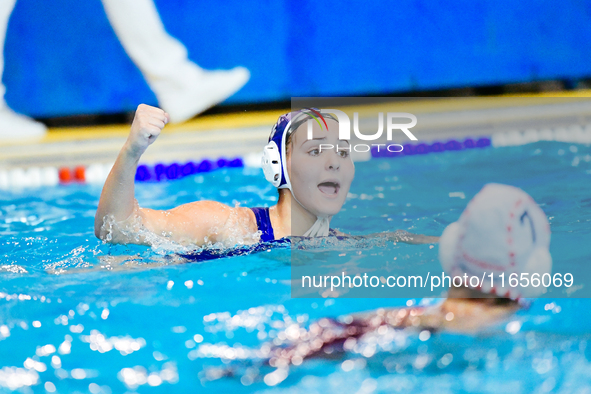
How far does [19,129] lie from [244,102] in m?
2.73

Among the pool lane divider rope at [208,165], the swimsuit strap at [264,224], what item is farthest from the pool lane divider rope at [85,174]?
the swimsuit strap at [264,224]

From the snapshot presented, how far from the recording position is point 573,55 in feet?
26.1

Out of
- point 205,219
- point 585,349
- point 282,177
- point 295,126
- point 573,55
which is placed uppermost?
point 573,55

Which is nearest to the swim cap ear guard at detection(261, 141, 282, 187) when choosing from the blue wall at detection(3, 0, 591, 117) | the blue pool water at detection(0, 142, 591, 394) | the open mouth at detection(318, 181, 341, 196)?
the open mouth at detection(318, 181, 341, 196)

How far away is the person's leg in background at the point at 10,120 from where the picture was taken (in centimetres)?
728

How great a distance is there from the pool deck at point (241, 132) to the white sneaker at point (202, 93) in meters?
0.18

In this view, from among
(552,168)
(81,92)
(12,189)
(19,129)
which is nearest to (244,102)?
(81,92)

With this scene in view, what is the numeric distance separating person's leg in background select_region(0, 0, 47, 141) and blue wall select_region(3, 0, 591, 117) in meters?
0.08

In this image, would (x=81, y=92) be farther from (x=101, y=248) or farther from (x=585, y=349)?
(x=585, y=349)

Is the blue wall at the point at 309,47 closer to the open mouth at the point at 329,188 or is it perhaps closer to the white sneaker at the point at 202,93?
the white sneaker at the point at 202,93

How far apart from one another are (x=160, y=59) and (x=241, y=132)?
61.2 inches

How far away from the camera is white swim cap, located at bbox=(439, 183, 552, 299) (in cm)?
181

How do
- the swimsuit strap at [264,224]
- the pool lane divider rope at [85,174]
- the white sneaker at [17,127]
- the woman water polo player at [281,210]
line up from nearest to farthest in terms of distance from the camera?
the woman water polo player at [281,210], the swimsuit strap at [264,224], the pool lane divider rope at [85,174], the white sneaker at [17,127]

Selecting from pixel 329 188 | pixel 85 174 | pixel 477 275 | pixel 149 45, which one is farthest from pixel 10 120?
pixel 477 275
